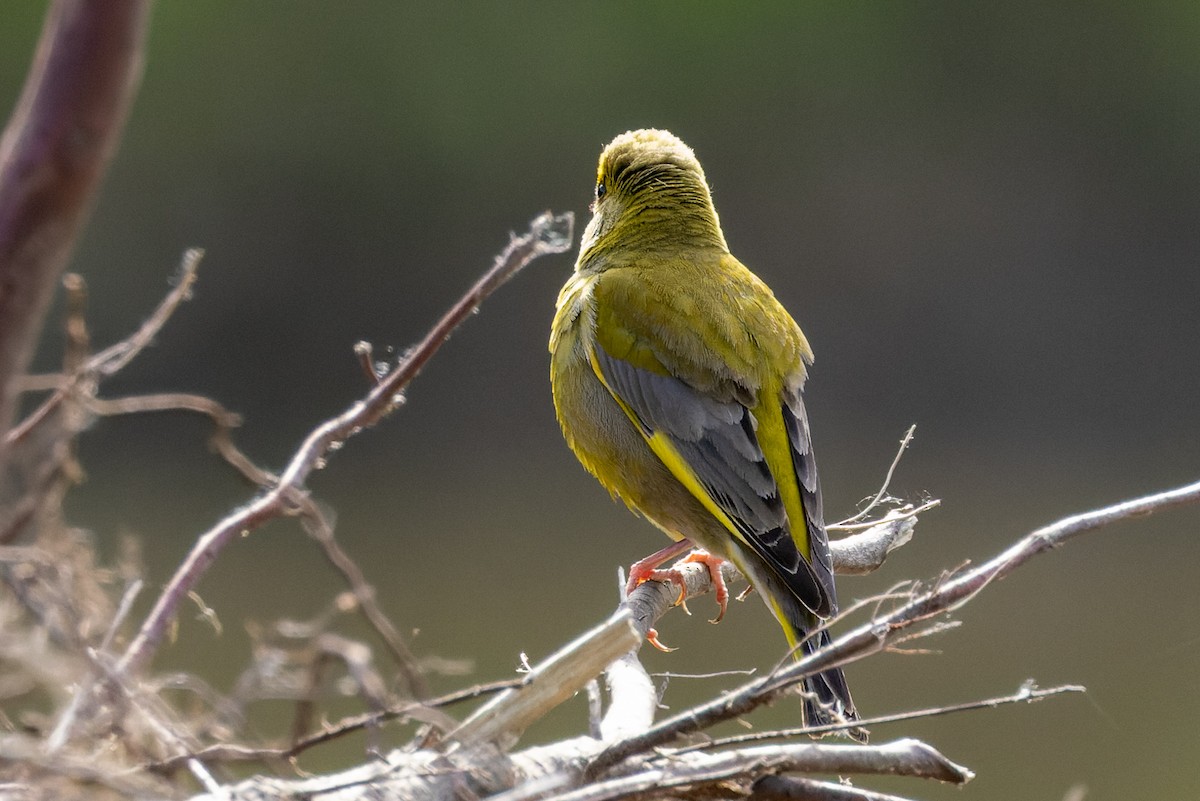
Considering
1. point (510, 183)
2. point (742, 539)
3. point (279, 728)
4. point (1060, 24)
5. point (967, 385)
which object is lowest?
point (279, 728)

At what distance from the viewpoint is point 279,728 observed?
8.13m

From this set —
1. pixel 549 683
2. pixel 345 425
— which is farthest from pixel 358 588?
pixel 549 683

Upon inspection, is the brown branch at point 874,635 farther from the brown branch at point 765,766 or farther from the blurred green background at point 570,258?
the blurred green background at point 570,258

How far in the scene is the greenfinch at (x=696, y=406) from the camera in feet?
11.5

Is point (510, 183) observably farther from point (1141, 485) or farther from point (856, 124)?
point (1141, 485)

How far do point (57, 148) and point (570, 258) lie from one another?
13.0 metres

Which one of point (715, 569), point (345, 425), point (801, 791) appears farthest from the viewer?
point (715, 569)

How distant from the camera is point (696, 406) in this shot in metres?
3.81

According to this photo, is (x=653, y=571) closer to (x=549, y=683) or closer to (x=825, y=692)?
(x=825, y=692)

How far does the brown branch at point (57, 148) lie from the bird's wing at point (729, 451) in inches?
93.3

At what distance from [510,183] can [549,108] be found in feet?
4.10

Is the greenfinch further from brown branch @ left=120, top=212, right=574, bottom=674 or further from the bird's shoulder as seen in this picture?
brown branch @ left=120, top=212, right=574, bottom=674

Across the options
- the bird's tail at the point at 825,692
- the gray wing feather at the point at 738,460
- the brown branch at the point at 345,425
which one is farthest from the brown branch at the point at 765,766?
the gray wing feather at the point at 738,460

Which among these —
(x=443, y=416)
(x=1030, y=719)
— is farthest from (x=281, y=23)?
(x=1030, y=719)
